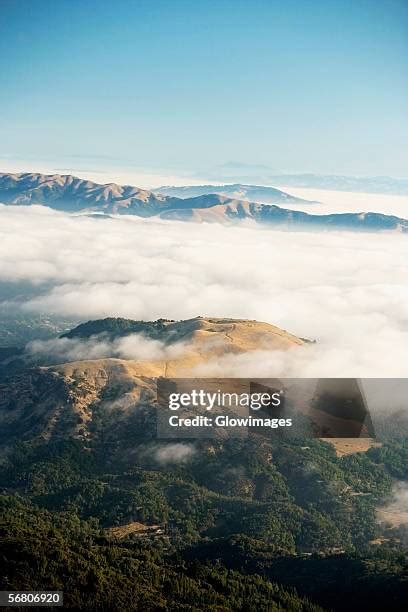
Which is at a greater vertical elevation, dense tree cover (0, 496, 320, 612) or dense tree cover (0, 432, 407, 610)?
dense tree cover (0, 496, 320, 612)

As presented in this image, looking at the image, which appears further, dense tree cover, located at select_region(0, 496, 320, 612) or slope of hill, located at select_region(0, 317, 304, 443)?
slope of hill, located at select_region(0, 317, 304, 443)

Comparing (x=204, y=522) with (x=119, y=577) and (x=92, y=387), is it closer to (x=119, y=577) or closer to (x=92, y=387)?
(x=119, y=577)

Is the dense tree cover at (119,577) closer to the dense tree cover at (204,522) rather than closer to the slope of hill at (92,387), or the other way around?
the dense tree cover at (204,522)

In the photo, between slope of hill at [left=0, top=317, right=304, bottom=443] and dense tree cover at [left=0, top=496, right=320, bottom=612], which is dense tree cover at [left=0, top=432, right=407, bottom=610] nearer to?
dense tree cover at [left=0, top=496, right=320, bottom=612]

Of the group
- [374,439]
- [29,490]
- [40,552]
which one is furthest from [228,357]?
[40,552]

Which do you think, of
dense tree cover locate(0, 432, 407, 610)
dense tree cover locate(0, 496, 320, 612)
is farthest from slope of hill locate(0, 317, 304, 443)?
dense tree cover locate(0, 496, 320, 612)

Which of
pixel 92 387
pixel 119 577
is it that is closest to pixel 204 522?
pixel 119 577

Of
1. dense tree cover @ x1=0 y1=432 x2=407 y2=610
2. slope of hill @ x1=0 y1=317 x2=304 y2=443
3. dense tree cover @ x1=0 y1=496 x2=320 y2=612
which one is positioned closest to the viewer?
dense tree cover @ x1=0 y1=496 x2=320 y2=612

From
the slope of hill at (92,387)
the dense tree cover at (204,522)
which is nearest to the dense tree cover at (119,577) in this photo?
the dense tree cover at (204,522)

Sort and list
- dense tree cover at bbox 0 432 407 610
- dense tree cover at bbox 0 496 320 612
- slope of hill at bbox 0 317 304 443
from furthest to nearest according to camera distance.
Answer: slope of hill at bbox 0 317 304 443 → dense tree cover at bbox 0 432 407 610 → dense tree cover at bbox 0 496 320 612
